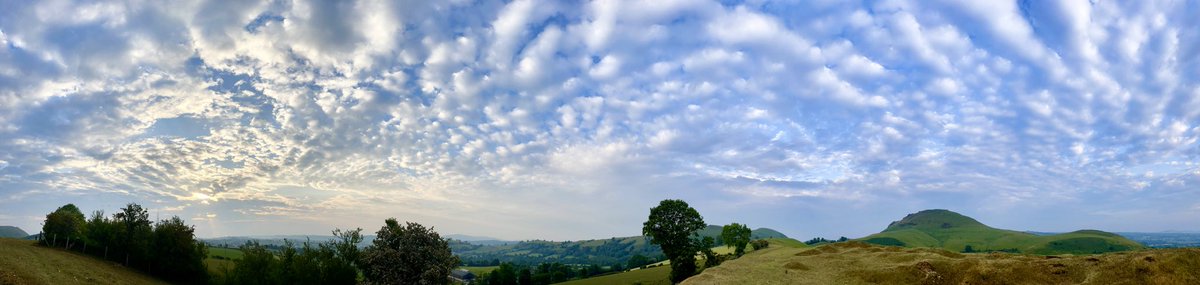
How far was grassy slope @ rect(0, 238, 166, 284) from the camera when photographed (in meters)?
62.3

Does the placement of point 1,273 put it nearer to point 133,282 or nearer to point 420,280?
point 133,282

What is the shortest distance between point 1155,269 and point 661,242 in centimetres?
6456

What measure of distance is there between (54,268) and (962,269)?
391 ft

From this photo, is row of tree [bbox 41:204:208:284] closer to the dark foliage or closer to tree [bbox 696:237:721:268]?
the dark foliage

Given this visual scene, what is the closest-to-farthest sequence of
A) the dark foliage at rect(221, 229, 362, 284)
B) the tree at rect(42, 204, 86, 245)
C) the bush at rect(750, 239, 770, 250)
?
the dark foliage at rect(221, 229, 362, 284) → the tree at rect(42, 204, 86, 245) → the bush at rect(750, 239, 770, 250)

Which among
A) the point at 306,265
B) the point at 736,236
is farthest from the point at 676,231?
the point at 306,265

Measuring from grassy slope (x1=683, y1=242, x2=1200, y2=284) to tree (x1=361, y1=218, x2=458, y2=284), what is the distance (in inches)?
1308

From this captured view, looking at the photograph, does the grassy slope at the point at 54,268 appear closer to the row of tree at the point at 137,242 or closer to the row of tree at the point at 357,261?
the row of tree at the point at 137,242

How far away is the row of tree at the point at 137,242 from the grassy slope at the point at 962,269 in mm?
103409

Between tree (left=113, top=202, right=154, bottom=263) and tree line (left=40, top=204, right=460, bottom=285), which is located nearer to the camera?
tree line (left=40, top=204, right=460, bottom=285)

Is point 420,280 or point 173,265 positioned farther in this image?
point 173,265

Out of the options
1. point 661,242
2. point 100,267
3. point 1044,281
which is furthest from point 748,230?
point 100,267

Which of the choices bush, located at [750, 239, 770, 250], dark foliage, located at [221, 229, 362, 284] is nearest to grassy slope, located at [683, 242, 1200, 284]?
bush, located at [750, 239, 770, 250]

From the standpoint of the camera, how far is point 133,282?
8444cm
